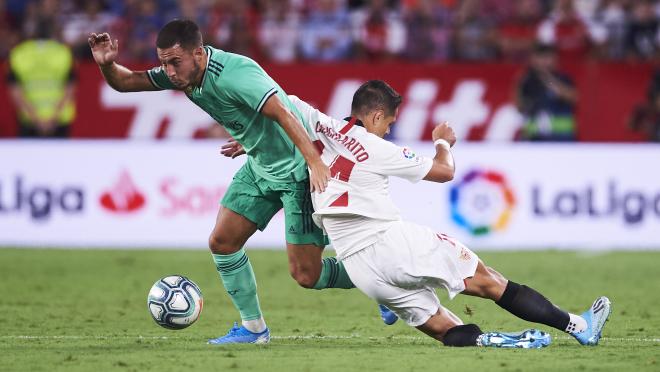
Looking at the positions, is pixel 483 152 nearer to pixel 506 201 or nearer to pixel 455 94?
pixel 506 201

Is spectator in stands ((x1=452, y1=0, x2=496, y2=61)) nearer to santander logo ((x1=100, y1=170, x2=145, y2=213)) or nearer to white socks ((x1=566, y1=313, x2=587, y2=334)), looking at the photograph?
santander logo ((x1=100, y1=170, x2=145, y2=213))

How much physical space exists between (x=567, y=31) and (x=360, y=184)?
1188cm

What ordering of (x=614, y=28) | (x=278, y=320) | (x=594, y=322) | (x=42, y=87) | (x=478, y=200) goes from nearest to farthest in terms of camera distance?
(x=594, y=322), (x=278, y=320), (x=478, y=200), (x=42, y=87), (x=614, y=28)

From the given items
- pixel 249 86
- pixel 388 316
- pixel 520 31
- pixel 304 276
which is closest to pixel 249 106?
pixel 249 86

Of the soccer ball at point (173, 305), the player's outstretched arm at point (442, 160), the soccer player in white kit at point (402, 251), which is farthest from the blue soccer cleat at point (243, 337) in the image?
the player's outstretched arm at point (442, 160)

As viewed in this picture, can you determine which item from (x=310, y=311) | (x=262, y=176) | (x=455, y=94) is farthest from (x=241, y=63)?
(x=455, y=94)

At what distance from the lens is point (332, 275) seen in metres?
8.23

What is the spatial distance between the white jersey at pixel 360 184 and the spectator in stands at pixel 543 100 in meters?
9.72

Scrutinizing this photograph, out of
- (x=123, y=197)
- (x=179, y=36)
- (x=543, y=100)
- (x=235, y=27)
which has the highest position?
(x=179, y=36)

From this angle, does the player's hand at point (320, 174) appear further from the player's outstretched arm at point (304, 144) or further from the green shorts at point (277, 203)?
the green shorts at point (277, 203)

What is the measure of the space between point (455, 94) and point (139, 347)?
10245mm

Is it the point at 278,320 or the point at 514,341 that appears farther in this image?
the point at 278,320

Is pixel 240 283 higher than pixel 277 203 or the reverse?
the reverse

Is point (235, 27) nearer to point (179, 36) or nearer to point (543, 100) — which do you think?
point (543, 100)
